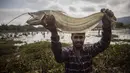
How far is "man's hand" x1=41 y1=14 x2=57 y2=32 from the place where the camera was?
7.88ft

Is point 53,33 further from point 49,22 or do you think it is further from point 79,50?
point 79,50

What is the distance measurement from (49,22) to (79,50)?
0.64 metres

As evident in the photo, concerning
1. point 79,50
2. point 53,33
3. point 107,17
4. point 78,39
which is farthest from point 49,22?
point 107,17

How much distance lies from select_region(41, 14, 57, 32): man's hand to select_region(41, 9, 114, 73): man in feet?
0.14

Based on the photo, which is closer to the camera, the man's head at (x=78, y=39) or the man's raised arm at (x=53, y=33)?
the man's raised arm at (x=53, y=33)

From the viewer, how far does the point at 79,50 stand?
269 centimetres

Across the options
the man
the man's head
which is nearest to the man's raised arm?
the man

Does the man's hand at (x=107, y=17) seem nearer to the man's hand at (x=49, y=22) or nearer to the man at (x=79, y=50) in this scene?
the man at (x=79, y=50)

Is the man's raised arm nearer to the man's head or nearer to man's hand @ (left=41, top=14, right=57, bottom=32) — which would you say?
man's hand @ (left=41, top=14, right=57, bottom=32)

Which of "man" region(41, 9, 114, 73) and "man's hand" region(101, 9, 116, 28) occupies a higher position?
"man's hand" region(101, 9, 116, 28)

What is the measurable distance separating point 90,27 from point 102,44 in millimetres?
326

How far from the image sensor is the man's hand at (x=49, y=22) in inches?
94.5

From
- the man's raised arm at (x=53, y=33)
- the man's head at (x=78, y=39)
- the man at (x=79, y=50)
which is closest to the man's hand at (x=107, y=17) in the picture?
the man at (x=79, y=50)

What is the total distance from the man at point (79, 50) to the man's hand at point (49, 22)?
4 cm
